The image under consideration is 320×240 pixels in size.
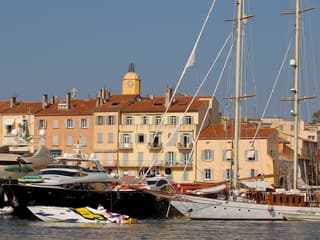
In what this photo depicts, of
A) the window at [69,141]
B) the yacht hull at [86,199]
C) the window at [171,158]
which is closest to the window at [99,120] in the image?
the window at [69,141]

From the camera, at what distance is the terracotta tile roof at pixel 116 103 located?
124250 millimetres

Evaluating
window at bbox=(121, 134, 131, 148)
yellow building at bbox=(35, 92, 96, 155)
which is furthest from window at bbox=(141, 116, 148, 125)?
yellow building at bbox=(35, 92, 96, 155)

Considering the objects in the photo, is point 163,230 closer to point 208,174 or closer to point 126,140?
point 208,174

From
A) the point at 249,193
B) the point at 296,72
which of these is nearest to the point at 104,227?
the point at 249,193

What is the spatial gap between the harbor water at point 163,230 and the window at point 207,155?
150 feet

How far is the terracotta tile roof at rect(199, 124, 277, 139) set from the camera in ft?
374

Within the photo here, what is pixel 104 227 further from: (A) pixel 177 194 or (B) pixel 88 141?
(B) pixel 88 141

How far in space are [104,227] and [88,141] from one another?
206 ft

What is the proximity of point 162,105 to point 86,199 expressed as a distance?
50.8 m

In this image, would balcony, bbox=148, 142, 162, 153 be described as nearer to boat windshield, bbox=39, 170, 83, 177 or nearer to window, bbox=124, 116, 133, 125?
window, bbox=124, 116, 133, 125

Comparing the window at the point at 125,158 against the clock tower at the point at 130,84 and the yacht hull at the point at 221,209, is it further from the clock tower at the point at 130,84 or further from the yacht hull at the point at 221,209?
the yacht hull at the point at 221,209

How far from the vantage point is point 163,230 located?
61812mm

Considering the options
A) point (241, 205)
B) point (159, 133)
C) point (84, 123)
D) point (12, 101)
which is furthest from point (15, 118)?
point (241, 205)

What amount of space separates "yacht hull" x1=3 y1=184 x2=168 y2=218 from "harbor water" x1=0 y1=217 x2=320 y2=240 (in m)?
2.29
